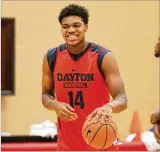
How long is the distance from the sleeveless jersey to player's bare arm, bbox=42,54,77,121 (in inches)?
2.0

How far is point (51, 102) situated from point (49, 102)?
0.04m

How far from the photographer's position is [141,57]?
7758 millimetres

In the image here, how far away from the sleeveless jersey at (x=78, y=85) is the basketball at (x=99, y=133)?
0.32 m

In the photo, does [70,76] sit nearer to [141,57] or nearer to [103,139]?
[103,139]

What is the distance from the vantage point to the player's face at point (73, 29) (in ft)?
11.9

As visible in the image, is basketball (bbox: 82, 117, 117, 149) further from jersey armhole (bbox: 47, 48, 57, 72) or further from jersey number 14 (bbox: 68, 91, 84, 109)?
jersey armhole (bbox: 47, 48, 57, 72)

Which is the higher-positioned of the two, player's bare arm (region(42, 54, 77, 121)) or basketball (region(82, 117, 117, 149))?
player's bare arm (region(42, 54, 77, 121))

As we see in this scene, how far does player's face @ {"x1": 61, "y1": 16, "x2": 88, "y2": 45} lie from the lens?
3.61 m

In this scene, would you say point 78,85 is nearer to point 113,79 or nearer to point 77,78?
point 77,78

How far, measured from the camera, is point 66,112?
3449mm

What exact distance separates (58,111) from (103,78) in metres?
0.43

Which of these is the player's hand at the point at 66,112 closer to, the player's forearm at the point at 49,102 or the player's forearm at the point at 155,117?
the player's forearm at the point at 49,102

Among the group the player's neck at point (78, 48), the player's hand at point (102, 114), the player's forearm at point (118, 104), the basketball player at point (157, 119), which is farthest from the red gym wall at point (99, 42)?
the player's hand at point (102, 114)

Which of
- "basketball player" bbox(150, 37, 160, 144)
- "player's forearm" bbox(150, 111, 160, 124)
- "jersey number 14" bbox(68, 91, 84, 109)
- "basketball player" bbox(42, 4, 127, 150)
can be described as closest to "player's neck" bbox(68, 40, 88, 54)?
"basketball player" bbox(42, 4, 127, 150)
